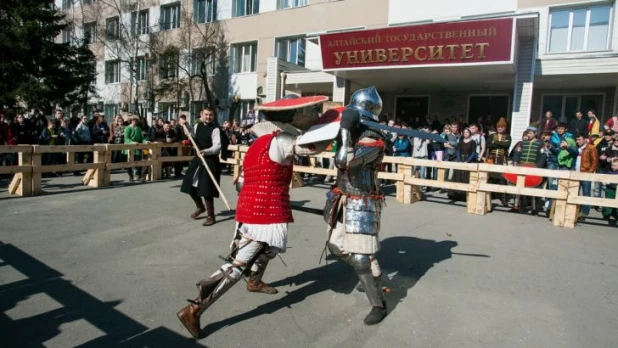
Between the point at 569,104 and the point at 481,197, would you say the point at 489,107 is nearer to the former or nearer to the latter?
the point at 569,104

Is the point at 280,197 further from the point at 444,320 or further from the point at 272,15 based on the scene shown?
the point at 272,15

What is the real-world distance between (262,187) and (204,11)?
23482 mm

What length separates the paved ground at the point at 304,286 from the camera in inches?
131

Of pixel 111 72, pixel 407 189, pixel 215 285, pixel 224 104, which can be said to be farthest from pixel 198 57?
pixel 215 285

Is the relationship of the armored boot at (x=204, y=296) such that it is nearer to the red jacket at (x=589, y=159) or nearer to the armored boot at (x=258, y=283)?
the armored boot at (x=258, y=283)

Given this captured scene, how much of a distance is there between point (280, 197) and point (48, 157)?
10798 mm

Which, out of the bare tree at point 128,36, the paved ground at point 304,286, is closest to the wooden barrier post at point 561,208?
the paved ground at point 304,286

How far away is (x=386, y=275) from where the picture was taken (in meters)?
4.74

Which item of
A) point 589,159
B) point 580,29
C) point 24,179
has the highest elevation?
point 580,29

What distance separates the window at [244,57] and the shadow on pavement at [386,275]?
18.5 metres

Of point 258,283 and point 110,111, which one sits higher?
point 110,111

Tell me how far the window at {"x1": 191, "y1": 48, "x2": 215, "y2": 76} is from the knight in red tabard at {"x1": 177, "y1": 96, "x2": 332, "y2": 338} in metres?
21.5

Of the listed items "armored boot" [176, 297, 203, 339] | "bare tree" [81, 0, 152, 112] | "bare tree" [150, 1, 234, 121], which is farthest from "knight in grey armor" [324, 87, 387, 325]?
"bare tree" [81, 0, 152, 112]

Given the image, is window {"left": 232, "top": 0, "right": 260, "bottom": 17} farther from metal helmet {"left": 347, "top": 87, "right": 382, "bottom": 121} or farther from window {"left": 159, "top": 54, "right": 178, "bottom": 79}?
metal helmet {"left": 347, "top": 87, "right": 382, "bottom": 121}
